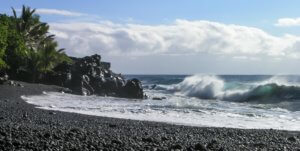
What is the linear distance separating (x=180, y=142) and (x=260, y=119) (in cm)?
1066

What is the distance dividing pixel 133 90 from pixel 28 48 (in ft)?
42.4

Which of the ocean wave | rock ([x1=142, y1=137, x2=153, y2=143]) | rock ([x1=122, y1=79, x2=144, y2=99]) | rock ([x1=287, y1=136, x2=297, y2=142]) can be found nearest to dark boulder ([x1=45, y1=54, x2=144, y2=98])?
rock ([x1=122, y1=79, x2=144, y2=99])

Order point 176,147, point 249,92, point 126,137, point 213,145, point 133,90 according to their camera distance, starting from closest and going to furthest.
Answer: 1. point 176,147
2. point 213,145
3. point 126,137
4. point 133,90
5. point 249,92

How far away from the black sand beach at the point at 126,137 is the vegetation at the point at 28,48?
25287 millimetres

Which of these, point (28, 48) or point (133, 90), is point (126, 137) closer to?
point (133, 90)

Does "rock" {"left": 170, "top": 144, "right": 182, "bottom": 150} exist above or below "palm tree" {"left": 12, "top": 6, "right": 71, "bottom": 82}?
below

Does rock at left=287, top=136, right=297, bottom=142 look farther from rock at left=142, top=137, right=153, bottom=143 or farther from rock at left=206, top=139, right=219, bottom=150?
rock at left=142, top=137, right=153, bottom=143

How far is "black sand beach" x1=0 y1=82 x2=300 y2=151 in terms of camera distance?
10383mm

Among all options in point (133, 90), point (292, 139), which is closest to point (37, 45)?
point (133, 90)

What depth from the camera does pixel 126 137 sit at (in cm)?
1237

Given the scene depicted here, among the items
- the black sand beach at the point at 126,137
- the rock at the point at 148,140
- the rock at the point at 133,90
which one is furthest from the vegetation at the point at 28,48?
the rock at the point at 148,140

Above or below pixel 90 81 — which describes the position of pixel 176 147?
below

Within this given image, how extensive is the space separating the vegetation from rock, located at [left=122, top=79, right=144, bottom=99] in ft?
28.4

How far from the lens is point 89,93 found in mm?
38938
